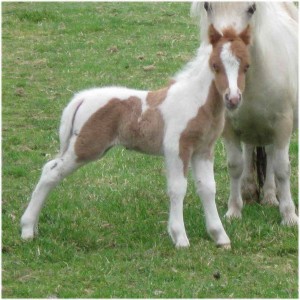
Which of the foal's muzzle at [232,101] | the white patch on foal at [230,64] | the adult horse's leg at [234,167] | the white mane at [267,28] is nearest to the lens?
the foal's muzzle at [232,101]

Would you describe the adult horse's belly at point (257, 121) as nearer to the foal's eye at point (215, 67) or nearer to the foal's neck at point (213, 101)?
the foal's neck at point (213, 101)

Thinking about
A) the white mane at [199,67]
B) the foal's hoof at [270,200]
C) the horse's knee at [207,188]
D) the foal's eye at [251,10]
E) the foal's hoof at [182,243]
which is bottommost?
the foal's hoof at [270,200]

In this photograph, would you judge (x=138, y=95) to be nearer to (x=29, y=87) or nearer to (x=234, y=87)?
(x=234, y=87)

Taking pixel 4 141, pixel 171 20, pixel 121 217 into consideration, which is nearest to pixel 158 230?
pixel 121 217

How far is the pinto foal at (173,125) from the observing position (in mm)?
6832

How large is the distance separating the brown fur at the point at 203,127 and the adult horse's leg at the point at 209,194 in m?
0.15

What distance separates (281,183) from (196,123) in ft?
4.45

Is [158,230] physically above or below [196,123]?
below

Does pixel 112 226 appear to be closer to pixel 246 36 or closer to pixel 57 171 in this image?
pixel 57 171

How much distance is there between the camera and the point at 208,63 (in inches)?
274

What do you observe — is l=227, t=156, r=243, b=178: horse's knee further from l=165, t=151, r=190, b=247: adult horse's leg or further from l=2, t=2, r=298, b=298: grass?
l=165, t=151, r=190, b=247: adult horse's leg

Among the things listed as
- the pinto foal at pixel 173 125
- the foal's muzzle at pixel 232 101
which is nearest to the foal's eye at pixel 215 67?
the pinto foal at pixel 173 125

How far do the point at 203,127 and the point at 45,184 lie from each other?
135 centimetres

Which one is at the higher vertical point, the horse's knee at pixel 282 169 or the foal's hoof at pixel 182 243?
the horse's knee at pixel 282 169
